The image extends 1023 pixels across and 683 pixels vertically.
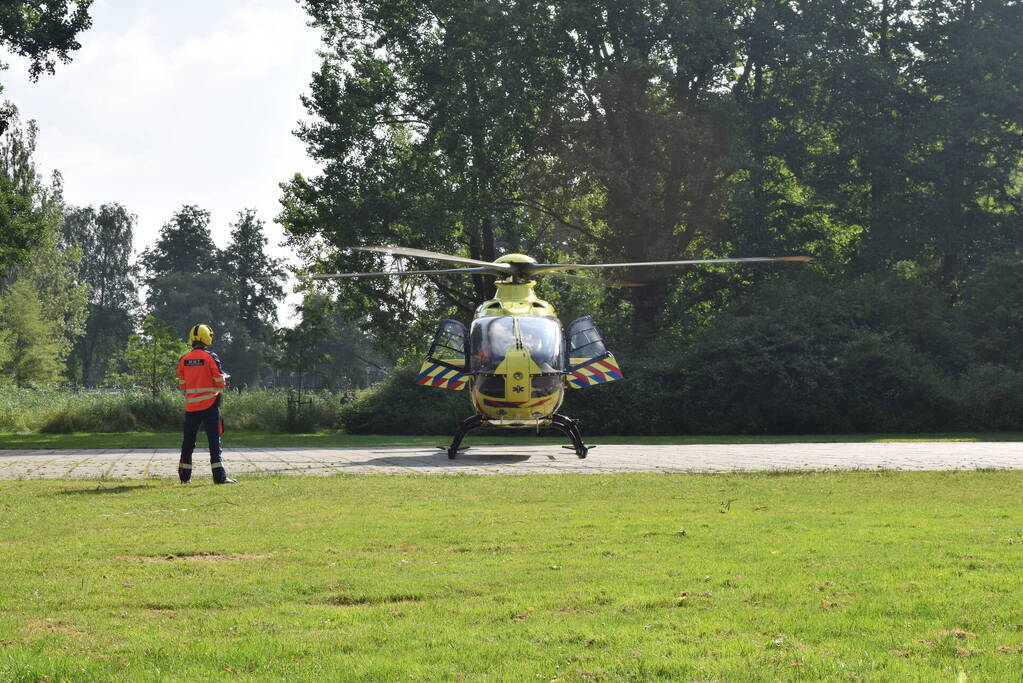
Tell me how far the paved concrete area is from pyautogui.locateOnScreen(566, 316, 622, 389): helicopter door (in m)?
1.46

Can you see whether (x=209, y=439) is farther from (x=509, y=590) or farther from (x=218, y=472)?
(x=509, y=590)

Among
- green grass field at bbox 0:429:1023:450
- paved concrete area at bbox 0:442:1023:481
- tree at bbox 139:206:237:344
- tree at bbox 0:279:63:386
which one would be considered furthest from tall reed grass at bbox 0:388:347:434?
tree at bbox 139:206:237:344

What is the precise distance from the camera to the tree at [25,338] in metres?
65.7

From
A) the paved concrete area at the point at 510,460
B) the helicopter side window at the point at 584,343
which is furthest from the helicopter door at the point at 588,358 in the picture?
the paved concrete area at the point at 510,460

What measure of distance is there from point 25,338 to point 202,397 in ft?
193

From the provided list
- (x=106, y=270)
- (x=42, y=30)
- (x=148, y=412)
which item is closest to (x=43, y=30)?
(x=42, y=30)

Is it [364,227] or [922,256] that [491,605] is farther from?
[922,256]

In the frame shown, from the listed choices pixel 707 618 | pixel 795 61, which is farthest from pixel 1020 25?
pixel 707 618

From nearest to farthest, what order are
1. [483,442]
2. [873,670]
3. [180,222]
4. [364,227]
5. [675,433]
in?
[873,670], [483,442], [675,433], [364,227], [180,222]

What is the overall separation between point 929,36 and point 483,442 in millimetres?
27207

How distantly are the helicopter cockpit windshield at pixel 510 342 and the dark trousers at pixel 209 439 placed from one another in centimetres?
661

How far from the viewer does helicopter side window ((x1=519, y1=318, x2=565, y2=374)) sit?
771 inches

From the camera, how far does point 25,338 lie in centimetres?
6669

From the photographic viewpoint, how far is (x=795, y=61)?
41.5 m
